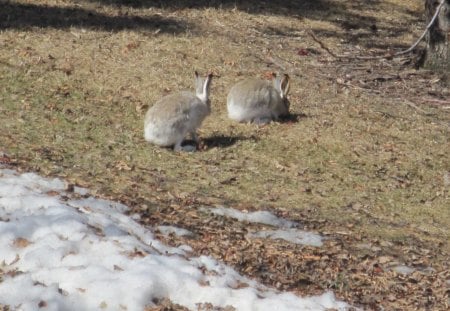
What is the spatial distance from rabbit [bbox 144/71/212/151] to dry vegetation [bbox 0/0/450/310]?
20 centimetres

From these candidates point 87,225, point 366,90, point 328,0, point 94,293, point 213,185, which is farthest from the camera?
point 328,0

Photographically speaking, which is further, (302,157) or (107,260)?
(302,157)

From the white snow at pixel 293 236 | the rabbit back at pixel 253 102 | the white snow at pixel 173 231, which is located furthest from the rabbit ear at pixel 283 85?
the white snow at pixel 173 231

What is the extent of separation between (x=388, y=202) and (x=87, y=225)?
4.35 meters

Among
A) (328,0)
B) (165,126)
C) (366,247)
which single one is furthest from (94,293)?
(328,0)

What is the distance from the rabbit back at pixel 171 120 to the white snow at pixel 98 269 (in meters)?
3.08

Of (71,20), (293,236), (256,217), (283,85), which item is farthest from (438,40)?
(293,236)

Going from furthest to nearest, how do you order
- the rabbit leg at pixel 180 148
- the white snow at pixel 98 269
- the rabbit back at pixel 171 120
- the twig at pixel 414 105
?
1. the twig at pixel 414 105
2. the rabbit leg at pixel 180 148
3. the rabbit back at pixel 171 120
4. the white snow at pixel 98 269

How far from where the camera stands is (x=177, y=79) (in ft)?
46.5

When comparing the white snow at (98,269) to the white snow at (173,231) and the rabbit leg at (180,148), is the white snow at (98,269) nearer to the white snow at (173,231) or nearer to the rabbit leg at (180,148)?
the white snow at (173,231)

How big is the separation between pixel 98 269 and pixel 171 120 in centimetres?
448

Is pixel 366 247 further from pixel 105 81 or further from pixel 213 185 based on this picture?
pixel 105 81

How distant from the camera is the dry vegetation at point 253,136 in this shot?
8078 millimetres

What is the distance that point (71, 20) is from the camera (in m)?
17.0
